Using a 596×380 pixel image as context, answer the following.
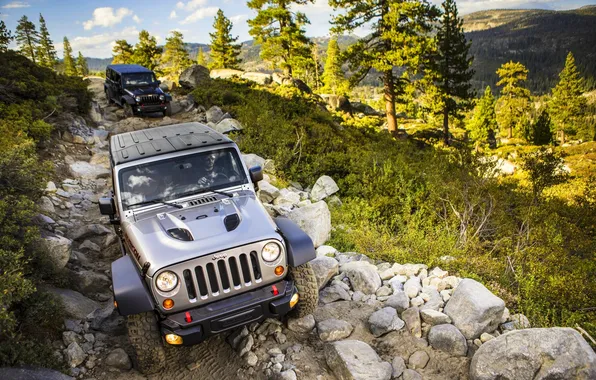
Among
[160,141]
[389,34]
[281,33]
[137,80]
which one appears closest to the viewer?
[160,141]

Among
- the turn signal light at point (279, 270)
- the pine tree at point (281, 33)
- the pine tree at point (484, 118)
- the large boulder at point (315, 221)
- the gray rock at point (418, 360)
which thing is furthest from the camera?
the pine tree at point (484, 118)

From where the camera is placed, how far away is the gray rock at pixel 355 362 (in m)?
4.09

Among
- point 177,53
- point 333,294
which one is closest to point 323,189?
point 333,294

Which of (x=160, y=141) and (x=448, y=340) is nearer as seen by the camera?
(x=448, y=340)

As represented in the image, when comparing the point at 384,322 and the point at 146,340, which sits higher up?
the point at 146,340

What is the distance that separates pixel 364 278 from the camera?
5.79 meters

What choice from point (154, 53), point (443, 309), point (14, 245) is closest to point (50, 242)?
point (14, 245)

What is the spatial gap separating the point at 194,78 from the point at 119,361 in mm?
21006

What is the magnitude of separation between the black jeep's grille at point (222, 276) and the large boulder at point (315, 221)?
3.21m

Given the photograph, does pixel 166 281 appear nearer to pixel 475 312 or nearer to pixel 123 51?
pixel 475 312

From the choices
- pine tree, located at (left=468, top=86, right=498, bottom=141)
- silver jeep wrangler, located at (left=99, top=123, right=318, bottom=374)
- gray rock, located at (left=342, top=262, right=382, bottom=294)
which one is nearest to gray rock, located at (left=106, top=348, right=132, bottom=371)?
silver jeep wrangler, located at (left=99, top=123, right=318, bottom=374)

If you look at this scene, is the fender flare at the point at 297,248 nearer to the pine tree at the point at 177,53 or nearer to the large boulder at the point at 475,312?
the large boulder at the point at 475,312

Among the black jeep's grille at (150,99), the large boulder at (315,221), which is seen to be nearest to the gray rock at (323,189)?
the large boulder at (315,221)

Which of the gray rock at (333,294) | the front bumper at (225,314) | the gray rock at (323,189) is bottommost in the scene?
the gray rock at (333,294)
